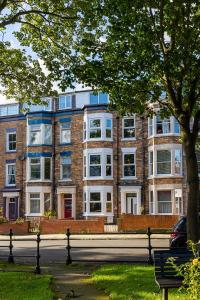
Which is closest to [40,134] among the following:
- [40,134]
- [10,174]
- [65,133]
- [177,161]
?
[40,134]

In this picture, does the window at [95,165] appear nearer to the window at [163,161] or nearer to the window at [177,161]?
the window at [163,161]

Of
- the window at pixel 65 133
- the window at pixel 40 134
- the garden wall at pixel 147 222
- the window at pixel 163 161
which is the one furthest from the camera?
the window at pixel 40 134

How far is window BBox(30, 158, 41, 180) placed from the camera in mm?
43781

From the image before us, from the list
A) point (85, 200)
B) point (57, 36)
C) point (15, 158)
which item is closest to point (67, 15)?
point (57, 36)

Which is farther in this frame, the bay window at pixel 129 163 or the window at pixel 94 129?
the window at pixel 94 129

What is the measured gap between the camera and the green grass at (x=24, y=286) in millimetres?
10077

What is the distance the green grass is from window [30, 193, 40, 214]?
2995cm

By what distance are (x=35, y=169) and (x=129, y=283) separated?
109 ft

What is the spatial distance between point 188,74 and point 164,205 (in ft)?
80.6

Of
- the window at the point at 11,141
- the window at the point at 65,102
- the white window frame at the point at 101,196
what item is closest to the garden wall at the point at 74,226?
the white window frame at the point at 101,196

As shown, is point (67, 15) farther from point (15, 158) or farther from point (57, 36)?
point (15, 158)

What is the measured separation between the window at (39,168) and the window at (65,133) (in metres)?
2.09

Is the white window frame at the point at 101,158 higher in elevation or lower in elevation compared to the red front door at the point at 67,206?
higher

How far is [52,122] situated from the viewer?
146ft
